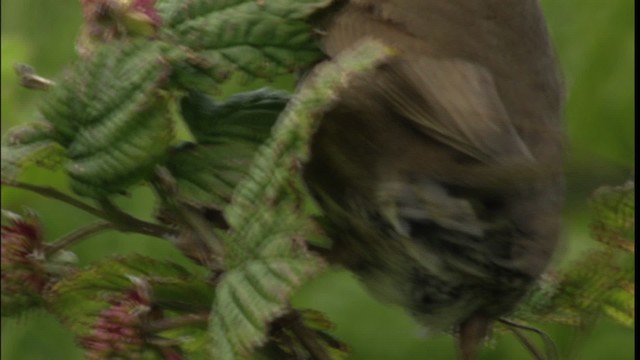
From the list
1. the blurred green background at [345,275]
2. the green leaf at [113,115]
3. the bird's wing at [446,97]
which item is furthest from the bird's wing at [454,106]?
the blurred green background at [345,275]

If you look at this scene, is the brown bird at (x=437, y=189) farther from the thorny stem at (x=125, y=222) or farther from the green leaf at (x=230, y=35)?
the thorny stem at (x=125, y=222)

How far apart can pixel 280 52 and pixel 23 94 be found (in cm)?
87

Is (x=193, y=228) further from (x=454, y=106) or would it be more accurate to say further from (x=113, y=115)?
(x=454, y=106)

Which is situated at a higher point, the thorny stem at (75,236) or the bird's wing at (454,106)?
the bird's wing at (454,106)

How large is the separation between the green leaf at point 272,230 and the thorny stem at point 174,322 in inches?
1.8

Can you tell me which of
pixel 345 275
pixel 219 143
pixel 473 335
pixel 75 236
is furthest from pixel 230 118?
pixel 345 275

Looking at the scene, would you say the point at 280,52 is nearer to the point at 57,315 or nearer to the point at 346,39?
the point at 346,39

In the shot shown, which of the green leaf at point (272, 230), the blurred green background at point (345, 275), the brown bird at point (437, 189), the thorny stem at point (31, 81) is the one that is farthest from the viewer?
the blurred green background at point (345, 275)

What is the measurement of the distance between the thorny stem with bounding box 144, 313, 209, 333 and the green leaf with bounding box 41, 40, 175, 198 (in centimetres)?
11

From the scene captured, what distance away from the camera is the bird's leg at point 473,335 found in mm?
1193

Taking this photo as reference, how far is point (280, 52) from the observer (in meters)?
1.07

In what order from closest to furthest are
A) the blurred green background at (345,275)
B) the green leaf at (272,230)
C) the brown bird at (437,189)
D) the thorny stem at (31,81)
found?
1. the green leaf at (272,230)
2. the thorny stem at (31,81)
3. the brown bird at (437,189)
4. the blurred green background at (345,275)

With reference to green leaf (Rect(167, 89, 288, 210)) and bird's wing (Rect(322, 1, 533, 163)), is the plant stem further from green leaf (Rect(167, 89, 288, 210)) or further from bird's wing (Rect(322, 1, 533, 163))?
bird's wing (Rect(322, 1, 533, 163))

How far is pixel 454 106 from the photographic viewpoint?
1158 millimetres
